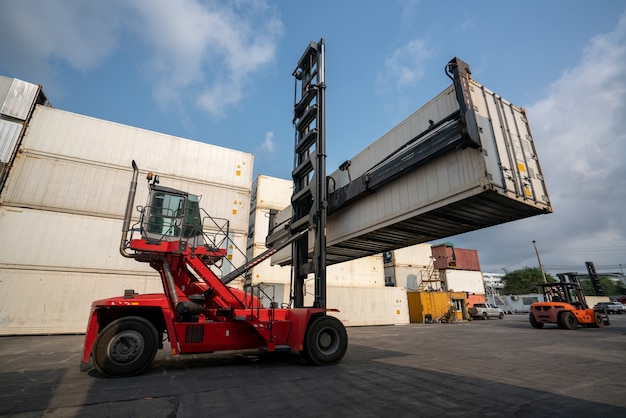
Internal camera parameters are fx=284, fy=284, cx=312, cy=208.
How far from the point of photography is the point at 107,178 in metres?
17.0

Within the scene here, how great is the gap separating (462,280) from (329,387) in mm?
39980

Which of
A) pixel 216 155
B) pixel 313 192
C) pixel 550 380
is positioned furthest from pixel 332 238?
pixel 216 155

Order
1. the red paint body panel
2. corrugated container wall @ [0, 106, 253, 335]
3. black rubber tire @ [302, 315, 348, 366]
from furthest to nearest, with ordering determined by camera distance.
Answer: corrugated container wall @ [0, 106, 253, 335]
black rubber tire @ [302, 315, 348, 366]
the red paint body panel

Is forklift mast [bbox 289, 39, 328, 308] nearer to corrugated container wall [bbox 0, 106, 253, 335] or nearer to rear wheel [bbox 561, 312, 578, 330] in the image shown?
corrugated container wall [bbox 0, 106, 253, 335]

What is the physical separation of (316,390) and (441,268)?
34274mm

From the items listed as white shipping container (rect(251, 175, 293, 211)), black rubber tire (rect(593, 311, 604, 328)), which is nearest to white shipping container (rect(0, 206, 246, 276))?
white shipping container (rect(251, 175, 293, 211))

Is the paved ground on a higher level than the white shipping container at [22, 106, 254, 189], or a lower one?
lower

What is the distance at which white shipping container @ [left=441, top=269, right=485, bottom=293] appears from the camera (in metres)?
37.3

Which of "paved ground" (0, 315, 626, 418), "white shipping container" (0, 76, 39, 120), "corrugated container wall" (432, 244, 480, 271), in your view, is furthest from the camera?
→ "corrugated container wall" (432, 244, 480, 271)

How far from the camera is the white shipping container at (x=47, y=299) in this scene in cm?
1362

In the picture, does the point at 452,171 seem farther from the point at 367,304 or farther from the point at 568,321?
the point at 367,304

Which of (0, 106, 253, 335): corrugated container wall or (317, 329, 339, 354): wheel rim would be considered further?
(0, 106, 253, 335): corrugated container wall

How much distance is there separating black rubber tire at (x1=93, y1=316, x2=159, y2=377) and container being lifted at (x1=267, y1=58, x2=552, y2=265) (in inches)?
240

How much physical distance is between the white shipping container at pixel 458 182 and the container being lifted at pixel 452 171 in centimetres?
2
